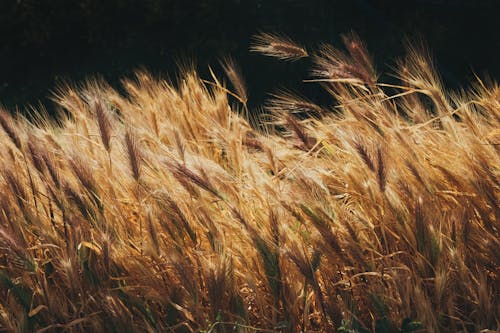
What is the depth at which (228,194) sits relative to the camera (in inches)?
79.8

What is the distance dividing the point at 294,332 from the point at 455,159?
628mm

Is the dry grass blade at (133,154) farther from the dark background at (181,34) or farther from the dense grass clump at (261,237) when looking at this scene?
the dark background at (181,34)

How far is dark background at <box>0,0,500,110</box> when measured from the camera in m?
6.00

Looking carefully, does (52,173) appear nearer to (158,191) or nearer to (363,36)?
(158,191)

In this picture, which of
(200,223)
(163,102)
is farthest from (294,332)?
(163,102)

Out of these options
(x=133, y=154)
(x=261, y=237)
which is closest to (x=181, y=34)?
(x=133, y=154)

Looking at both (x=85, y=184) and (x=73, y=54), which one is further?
(x=73, y=54)

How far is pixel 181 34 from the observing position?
647cm

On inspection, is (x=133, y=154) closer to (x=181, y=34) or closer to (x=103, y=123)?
(x=103, y=123)

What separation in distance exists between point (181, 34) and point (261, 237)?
4.77 m

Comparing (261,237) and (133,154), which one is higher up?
(133,154)

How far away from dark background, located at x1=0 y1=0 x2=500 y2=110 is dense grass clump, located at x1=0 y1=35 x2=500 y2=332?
3726 millimetres

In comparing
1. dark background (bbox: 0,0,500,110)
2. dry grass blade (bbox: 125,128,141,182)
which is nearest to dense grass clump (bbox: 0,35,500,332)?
dry grass blade (bbox: 125,128,141,182)

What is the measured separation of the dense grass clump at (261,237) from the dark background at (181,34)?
3726mm
